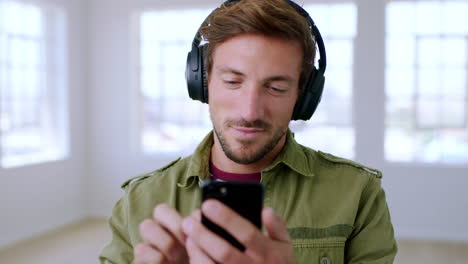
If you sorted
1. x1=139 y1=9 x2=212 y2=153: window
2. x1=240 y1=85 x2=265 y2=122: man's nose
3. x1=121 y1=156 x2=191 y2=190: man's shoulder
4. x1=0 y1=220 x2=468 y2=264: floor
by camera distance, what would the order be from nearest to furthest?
x1=240 y1=85 x2=265 y2=122: man's nose, x1=121 y1=156 x2=191 y2=190: man's shoulder, x1=0 y1=220 x2=468 y2=264: floor, x1=139 y1=9 x2=212 y2=153: window

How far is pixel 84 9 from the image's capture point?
5594mm

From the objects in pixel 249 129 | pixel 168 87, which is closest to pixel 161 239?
pixel 249 129

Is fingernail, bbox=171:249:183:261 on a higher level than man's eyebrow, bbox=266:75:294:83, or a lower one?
lower

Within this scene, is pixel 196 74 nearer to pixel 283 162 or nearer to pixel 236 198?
pixel 283 162

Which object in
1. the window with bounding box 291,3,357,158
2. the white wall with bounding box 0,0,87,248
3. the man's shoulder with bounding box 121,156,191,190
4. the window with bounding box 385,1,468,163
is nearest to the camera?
the man's shoulder with bounding box 121,156,191,190

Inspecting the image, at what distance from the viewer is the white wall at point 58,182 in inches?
177

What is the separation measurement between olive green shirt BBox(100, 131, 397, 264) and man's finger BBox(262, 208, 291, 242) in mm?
517

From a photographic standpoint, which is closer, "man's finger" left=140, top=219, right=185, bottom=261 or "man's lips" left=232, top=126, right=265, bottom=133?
"man's finger" left=140, top=219, right=185, bottom=261

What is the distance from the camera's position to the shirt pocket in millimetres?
1160

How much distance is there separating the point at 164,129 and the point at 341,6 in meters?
2.41

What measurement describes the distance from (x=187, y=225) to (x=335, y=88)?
467 cm

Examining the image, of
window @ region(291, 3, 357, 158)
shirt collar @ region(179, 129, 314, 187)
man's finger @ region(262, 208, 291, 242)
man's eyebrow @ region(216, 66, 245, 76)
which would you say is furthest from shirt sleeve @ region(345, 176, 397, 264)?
window @ region(291, 3, 357, 158)

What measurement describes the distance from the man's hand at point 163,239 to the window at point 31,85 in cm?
417

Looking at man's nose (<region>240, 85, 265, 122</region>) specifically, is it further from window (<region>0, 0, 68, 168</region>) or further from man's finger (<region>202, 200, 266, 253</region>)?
window (<region>0, 0, 68, 168</region>)
